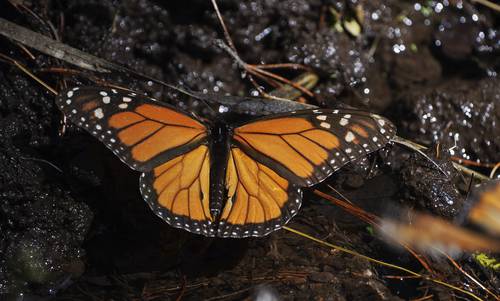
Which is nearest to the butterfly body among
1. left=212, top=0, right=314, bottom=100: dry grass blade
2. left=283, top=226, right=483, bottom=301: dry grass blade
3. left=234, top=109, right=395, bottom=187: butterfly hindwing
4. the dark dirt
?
left=234, top=109, right=395, bottom=187: butterfly hindwing

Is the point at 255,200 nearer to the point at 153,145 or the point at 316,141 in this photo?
the point at 316,141

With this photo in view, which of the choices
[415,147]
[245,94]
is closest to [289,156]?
[415,147]

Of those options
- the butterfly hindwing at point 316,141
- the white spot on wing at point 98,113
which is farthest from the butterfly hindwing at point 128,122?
the butterfly hindwing at point 316,141

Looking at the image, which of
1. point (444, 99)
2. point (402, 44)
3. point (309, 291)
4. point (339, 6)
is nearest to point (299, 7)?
point (339, 6)

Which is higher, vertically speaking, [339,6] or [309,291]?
[339,6]

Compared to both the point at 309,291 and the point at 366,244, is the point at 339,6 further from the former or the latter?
the point at 309,291

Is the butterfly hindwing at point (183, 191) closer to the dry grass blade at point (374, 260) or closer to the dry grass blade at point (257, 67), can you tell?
the dry grass blade at point (374, 260)

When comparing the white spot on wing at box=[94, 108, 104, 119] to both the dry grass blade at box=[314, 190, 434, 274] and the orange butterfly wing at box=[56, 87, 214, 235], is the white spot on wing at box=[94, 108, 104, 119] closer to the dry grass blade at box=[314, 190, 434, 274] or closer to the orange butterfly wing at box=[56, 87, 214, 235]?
the orange butterfly wing at box=[56, 87, 214, 235]

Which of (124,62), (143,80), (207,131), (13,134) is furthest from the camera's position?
(124,62)
